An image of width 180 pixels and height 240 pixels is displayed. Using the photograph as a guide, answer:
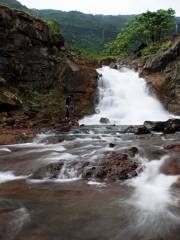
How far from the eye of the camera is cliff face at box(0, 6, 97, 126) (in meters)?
25.7

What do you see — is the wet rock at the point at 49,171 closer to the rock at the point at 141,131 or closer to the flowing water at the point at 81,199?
the flowing water at the point at 81,199

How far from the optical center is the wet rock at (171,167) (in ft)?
33.4

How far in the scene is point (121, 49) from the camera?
2005 inches

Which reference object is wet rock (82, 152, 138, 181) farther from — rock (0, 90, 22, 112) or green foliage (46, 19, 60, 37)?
green foliage (46, 19, 60, 37)

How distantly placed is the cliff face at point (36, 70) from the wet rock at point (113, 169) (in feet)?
46.4

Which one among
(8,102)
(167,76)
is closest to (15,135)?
(8,102)

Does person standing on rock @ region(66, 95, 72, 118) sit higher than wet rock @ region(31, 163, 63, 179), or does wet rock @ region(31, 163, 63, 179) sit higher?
person standing on rock @ region(66, 95, 72, 118)

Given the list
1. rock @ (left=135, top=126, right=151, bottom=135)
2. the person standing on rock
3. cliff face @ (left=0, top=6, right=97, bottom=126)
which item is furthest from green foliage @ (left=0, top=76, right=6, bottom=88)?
rock @ (left=135, top=126, right=151, bottom=135)

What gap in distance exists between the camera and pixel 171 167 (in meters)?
10.5

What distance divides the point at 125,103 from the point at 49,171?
17.6 m

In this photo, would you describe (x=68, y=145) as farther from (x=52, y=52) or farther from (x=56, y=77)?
(x=52, y=52)

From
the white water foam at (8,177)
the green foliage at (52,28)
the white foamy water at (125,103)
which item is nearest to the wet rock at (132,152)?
the white water foam at (8,177)

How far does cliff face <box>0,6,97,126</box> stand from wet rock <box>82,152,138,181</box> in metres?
14.1

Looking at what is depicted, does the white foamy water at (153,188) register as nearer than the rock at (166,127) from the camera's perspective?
Yes
